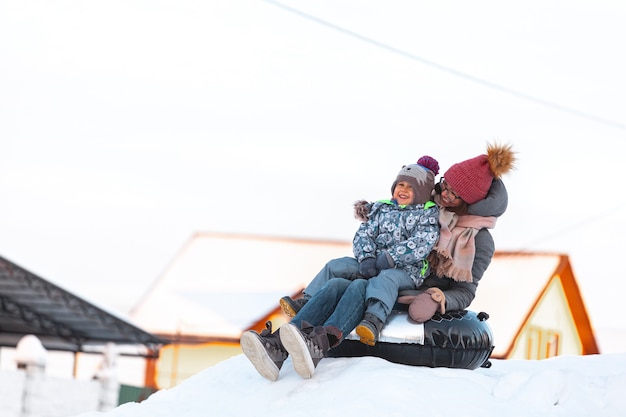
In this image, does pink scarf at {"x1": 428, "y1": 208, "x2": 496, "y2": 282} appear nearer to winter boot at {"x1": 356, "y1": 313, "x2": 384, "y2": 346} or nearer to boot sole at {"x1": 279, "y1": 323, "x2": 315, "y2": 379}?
winter boot at {"x1": 356, "y1": 313, "x2": 384, "y2": 346}

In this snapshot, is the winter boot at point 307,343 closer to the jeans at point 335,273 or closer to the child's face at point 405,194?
the jeans at point 335,273

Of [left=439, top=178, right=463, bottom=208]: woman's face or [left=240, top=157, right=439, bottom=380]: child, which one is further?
[left=439, top=178, right=463, bottom=208]: woman's face

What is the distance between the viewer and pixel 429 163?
6.13 meters

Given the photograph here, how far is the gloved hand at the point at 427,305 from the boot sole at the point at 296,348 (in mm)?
732

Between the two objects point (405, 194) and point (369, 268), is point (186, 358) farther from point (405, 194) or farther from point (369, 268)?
point (405, 194)

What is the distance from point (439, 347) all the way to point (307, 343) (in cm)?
95

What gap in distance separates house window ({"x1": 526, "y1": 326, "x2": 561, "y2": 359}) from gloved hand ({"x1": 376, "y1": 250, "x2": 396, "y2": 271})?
10257 millimetres

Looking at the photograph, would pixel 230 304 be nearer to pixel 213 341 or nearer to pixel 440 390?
pixel 213 341

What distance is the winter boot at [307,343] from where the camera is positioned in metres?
5.27

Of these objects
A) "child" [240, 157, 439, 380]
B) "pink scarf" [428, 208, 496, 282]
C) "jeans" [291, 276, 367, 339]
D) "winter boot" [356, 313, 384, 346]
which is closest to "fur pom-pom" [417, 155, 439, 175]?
"child" [240, 157, 439, 380]

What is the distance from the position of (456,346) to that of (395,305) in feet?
1.43

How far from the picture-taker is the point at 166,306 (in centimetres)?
1830

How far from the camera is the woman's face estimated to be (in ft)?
19.8

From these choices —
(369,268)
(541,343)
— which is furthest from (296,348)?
(541,343)
